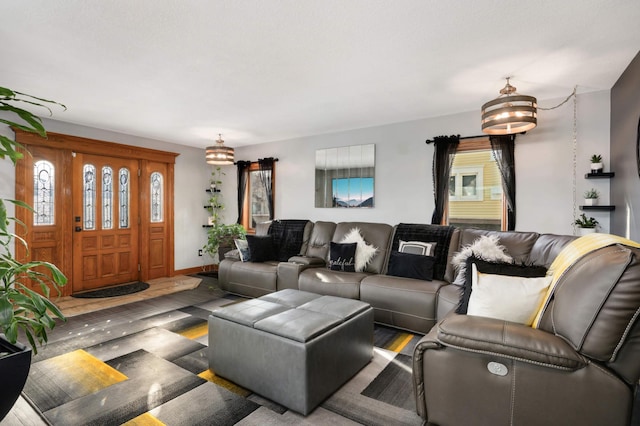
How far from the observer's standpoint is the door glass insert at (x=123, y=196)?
5.39 m

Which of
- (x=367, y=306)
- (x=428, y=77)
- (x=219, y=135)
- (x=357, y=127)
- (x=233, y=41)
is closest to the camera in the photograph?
(x=233, y=41)

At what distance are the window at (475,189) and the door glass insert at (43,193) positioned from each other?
5422 mm

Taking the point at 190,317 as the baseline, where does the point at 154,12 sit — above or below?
above

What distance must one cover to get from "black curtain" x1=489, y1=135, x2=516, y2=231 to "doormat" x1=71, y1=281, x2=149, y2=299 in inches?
205

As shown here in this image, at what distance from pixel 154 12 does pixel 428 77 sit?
227cm

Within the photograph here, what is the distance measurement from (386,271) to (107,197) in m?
4.43

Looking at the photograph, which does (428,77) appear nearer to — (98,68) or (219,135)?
(98,68)

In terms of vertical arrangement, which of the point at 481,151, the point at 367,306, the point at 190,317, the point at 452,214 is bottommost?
the point at 190,317

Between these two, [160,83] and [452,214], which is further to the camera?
[452,214]

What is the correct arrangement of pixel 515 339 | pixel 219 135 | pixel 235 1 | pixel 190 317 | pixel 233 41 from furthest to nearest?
pixel 219 135 < pixel 190 317 < pixel 233 41 < pixel 235 1 < pixel 515 339

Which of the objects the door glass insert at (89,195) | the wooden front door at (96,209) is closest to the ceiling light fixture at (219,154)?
the wooden front door at (96,209)

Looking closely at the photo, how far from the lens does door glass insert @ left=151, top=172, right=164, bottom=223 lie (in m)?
5.83

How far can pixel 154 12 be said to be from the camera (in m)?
2.06

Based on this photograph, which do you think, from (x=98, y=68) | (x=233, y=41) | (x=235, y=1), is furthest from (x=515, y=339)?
(x=98, y=68)
